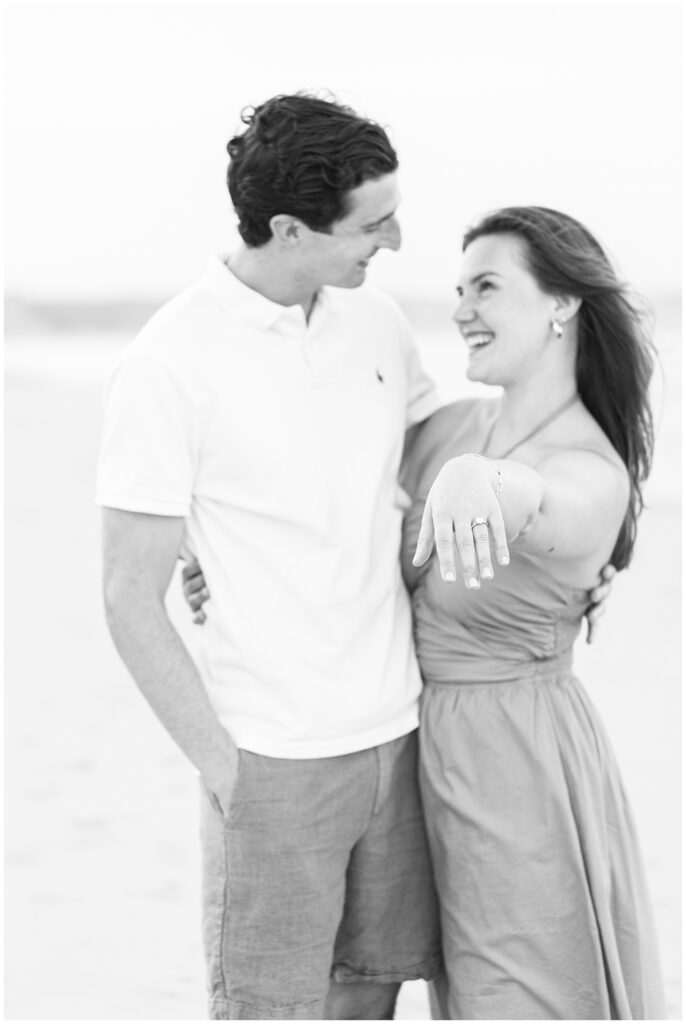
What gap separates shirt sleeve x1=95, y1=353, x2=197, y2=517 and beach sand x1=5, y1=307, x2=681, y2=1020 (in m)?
1.21

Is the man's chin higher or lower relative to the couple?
higher

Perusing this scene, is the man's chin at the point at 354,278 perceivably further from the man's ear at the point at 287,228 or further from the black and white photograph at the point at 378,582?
the man's ear at the point at 287,228

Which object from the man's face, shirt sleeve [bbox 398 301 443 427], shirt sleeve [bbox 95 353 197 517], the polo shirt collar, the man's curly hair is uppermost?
the man's curly hair

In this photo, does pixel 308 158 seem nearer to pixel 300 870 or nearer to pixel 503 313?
pixel 503 313

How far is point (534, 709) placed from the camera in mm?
2496

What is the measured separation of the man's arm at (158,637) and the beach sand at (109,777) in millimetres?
1285

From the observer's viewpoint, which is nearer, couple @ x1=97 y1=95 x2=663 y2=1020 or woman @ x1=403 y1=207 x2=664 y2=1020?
couple @ x1=97 y1=95 x2=663 y2=1020

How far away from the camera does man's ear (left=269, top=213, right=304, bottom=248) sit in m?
2.35

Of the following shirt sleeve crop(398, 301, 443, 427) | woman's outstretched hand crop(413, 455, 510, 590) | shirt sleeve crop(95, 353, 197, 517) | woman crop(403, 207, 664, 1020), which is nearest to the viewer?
woman's outstretched hand crop(413, 455, 510, 590)

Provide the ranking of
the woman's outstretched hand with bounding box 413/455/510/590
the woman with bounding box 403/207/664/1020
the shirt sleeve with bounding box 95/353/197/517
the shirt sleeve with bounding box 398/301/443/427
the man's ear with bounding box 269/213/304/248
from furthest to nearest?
the shirt sleeve with bounding box 398/301/443/427, the woman with bounding box 403/207/664/1020, the man's ear with bounding box 269/213/304/248, the shirt sleeve with bounding box 95/353/197/517, the woman's outstretched hand with bounding box 413/455/510/590

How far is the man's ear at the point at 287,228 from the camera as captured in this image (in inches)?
92.4

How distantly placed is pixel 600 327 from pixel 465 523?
77 centimetres

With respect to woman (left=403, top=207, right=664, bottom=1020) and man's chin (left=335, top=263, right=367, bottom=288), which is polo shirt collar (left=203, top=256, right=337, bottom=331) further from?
woman (left=403, top=207, right=664, bottom=1020)

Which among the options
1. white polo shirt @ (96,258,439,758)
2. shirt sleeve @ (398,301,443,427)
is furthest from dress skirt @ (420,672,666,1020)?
shirt sleeve @ (398,301,443,427)
